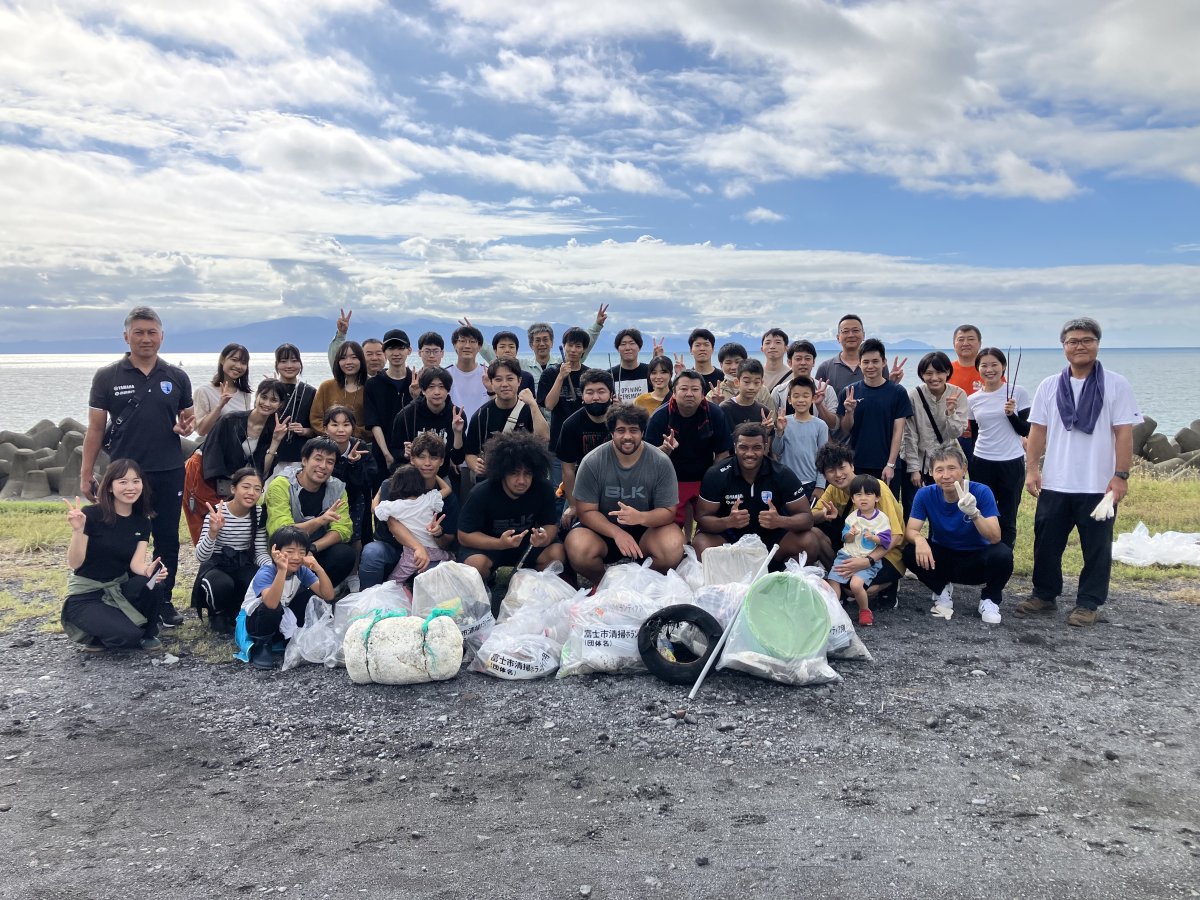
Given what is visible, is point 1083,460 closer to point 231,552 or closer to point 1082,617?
point 1082,617

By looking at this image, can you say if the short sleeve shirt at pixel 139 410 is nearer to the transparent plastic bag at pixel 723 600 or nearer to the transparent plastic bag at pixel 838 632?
the transparent plastic bag at pixel 723 600

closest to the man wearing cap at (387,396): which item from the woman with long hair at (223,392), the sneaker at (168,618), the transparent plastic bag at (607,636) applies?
the woman with long hair at (223,392)

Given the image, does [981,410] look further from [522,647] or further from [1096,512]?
[522,647]

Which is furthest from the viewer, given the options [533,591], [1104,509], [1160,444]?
[1160,444]

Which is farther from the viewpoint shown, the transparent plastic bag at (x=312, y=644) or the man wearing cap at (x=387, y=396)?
the man wearing cap at (x=387, y=396)

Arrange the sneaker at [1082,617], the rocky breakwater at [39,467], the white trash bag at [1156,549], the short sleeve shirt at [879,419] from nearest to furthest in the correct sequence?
the sneaker at [1082,617]
the short sleeve shirt at [879,419]
the white trash bag at [1156,549]
the rocky breakwater at [39,467]

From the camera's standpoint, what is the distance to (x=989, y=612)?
20.9ft

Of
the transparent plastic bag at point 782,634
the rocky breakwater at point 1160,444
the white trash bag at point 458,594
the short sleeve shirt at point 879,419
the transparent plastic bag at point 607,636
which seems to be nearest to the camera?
the transparent plastic bag at point 782,634

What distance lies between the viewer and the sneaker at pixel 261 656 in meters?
5.60

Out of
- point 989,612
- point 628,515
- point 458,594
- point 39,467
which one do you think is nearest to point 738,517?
point 628,515

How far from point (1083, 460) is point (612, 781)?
4439mm

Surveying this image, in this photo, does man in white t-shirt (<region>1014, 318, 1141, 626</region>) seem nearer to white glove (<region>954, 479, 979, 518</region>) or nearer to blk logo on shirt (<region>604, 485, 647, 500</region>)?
white glove (<region>954, 479, 979, 518</region>)

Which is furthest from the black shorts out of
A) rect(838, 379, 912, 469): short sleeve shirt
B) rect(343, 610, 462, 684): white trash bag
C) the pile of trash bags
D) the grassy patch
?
the grassy patch

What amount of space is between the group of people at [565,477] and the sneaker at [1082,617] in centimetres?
3
